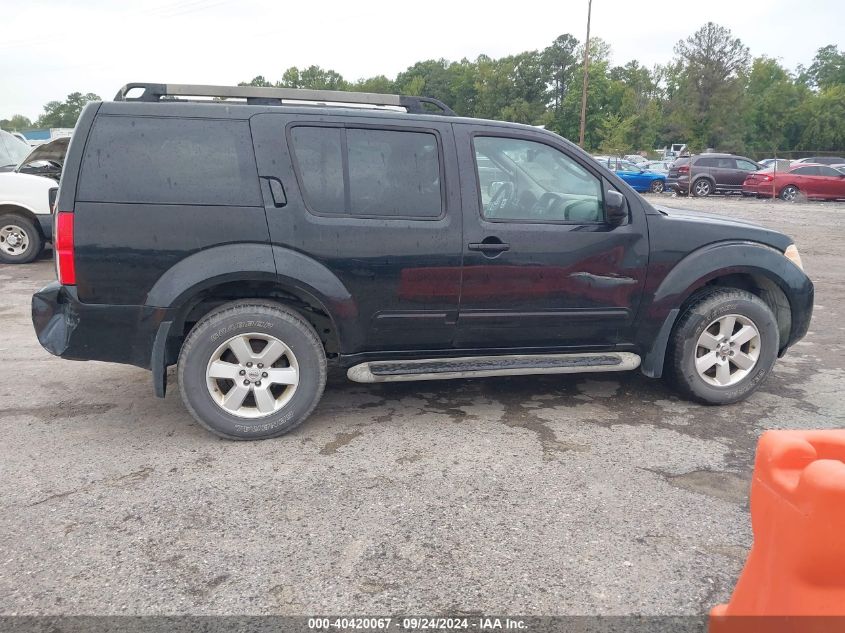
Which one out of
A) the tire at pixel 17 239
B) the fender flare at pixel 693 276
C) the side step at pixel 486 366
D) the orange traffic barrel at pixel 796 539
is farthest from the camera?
the tire at pixel 17 239

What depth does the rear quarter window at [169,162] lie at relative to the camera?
142 inches

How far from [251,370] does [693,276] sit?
279cm

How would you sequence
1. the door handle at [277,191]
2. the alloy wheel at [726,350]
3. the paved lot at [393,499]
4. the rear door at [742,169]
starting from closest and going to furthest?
the paved lot at [393,499], the door handle at [277,191], the alloy wheel at [726,350], the rear door at [742,169]

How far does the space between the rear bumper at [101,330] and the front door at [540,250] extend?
1796mm

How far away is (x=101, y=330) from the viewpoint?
3711mm

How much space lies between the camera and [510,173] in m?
4.17

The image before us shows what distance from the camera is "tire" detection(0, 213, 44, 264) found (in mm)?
9883

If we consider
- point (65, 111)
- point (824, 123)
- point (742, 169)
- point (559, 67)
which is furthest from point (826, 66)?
point (65, 111)

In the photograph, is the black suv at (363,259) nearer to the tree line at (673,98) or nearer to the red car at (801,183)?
the red car at (801,183)

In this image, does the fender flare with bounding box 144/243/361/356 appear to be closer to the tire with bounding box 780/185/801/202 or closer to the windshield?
the windshield

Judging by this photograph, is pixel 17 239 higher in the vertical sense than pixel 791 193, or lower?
Answer: lower

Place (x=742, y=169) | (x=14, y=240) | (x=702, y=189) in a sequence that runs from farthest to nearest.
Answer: (x=702, y=189) < (x=742, y=169) < (x=14, y=240)

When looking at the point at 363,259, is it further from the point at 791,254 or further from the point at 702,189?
the point at 702,189

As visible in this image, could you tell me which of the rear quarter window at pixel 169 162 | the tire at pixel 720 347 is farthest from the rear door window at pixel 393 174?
the tire at pixel 720 347
